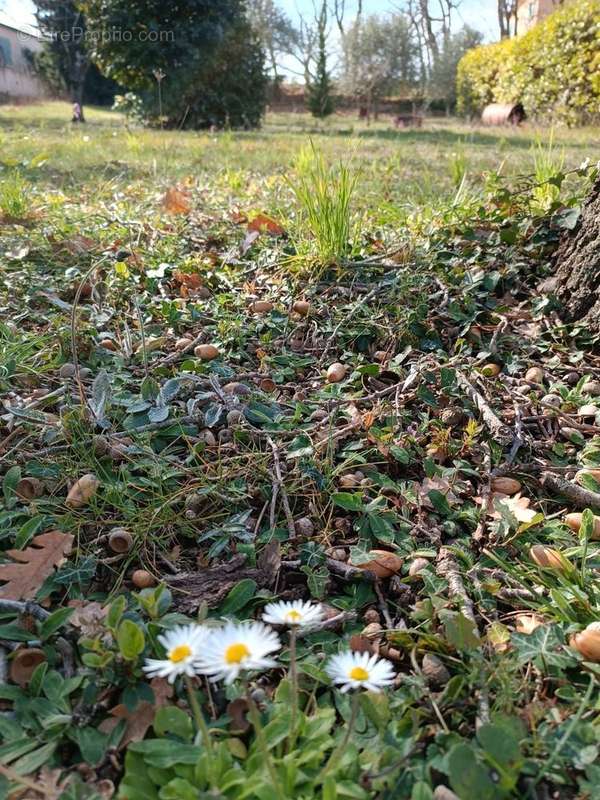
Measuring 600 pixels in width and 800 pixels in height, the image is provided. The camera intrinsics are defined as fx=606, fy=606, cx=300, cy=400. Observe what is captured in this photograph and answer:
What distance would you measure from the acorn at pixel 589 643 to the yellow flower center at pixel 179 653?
59 cm

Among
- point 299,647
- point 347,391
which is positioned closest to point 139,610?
point 299,647

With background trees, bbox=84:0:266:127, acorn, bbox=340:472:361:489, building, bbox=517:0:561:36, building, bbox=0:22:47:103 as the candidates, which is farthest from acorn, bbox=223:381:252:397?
building, bbox=517:0:561:36

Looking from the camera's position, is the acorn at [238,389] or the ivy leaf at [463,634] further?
the acorn at [238,389]

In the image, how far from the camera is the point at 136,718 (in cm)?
83

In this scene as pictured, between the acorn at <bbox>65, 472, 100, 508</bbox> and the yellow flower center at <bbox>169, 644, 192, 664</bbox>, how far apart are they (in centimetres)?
61

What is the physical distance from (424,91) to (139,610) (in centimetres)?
2498

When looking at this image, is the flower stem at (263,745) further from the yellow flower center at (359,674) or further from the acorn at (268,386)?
the acorn at (268,386)

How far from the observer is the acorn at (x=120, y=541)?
3.67ft

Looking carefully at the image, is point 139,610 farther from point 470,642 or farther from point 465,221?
point 465,221

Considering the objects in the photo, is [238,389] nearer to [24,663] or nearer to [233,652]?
[24,663]

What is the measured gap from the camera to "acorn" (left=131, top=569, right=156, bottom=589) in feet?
3.45

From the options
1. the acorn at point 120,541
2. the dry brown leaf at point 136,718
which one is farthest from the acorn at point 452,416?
the dry brown leaf at point 136,718

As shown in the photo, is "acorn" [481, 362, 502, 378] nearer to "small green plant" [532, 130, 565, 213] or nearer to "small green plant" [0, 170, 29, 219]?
"small green plant" [532, 130, 565, 213]

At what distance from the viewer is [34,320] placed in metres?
1.94
